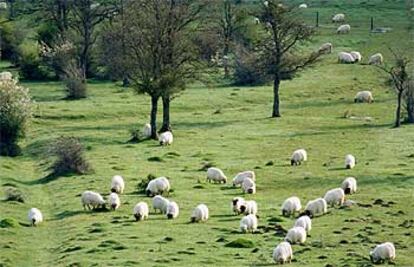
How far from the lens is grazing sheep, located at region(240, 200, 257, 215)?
154 ft

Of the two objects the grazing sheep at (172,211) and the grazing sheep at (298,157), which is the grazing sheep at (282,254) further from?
the grazing sheep at (298,157)

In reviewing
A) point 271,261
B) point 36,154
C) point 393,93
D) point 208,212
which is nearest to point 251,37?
point 393,93

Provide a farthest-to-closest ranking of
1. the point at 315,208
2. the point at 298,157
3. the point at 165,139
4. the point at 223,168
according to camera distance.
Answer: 1. the point at 165,139
2. the point at 298,157
3. the point at 223,168
4. the point at 315,208

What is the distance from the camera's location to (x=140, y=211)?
4678cm

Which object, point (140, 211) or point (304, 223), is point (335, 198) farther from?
point (140, 211)

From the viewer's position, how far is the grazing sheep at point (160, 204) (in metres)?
48.3

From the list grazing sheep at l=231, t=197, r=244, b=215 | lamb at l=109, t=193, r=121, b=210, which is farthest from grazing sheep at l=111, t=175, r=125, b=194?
grazing sheep at l=231, t=197, r=244, b=215

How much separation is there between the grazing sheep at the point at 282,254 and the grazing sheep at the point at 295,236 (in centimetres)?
227

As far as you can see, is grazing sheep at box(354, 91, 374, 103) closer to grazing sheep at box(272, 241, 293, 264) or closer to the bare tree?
the bare tree

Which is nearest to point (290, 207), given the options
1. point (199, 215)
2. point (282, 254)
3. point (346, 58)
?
point (199, 215)

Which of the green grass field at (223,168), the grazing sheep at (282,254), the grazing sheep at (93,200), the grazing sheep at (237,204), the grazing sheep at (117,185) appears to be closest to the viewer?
the grazing sheep at (282,254)

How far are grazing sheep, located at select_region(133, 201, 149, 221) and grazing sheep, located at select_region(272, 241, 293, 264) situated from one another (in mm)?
9366

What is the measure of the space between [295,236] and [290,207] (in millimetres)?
5855

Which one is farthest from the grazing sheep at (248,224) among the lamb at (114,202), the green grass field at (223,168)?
the lamb at (114,202)
